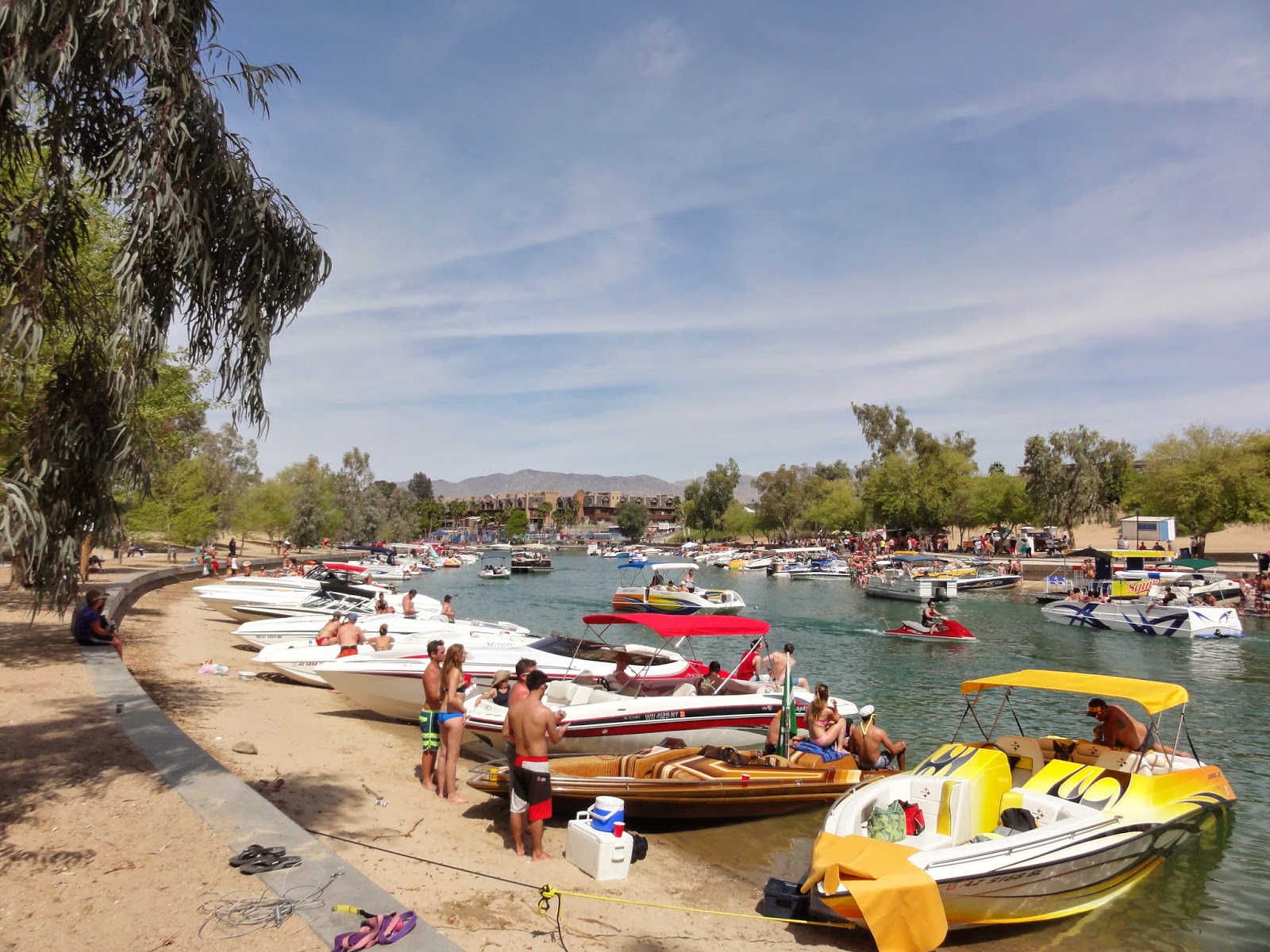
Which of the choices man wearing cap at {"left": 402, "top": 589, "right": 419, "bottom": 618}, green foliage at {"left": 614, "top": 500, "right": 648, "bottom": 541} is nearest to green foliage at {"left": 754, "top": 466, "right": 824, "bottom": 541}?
green foliage at {"left": 614, "top": 500, "right": 648, "bottom": 541}

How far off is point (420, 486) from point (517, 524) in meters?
31.8

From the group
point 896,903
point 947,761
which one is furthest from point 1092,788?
point 896,903

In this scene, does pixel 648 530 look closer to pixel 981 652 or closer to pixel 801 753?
pixel 981 652

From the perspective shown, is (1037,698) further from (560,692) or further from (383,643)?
(383,643)

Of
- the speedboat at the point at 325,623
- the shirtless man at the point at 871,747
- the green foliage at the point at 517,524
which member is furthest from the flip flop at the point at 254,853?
the green foliage at the point at 517,524

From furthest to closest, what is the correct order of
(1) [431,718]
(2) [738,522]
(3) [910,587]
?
(2) [738,522] < (3) [910,587] < (1) [431,718]

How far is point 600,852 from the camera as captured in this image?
792 cm

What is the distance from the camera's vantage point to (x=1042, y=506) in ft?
258

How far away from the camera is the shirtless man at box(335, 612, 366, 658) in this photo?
1620 cm

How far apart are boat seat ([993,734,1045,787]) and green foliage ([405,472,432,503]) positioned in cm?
19197

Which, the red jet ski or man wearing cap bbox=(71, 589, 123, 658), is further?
the red jet ski

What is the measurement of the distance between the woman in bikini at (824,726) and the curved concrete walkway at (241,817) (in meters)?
7.68

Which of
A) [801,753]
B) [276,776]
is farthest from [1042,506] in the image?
[276,776]

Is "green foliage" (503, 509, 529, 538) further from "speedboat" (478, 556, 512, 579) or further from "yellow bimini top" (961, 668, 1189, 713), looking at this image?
"yellow bimini top" (961, 668, 1189, 713)
